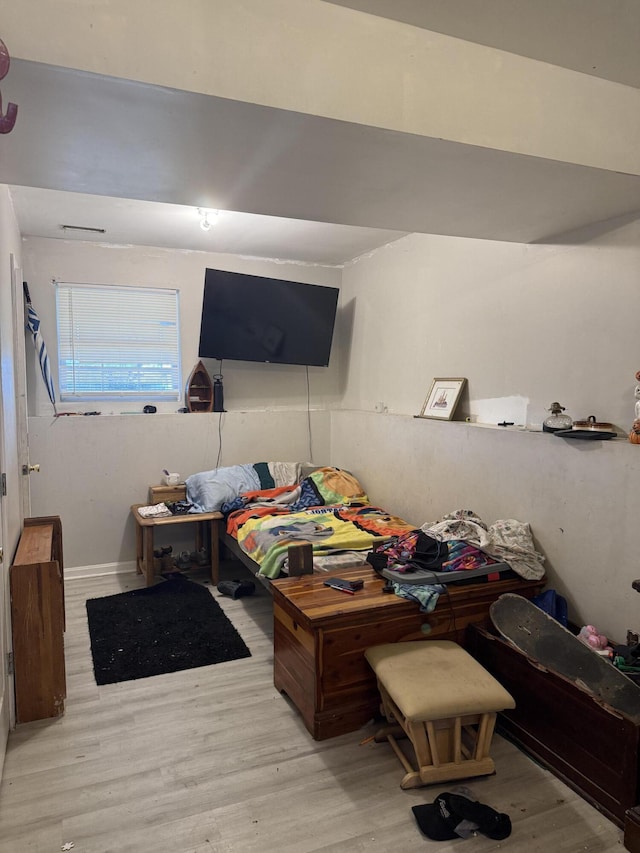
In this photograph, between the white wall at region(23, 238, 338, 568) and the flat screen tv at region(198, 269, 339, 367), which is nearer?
the white wall at region(23, 238, 338, 568)

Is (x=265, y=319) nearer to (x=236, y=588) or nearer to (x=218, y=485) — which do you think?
(x=218, y=485)

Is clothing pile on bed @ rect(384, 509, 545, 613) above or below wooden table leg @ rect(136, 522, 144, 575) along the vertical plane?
above

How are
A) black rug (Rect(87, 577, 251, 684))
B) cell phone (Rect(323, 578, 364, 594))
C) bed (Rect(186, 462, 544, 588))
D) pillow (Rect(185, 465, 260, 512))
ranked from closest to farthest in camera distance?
1. cell phone (Rect(323, 578, 364, 594))
2. bed (Rect(186, 462, 544, 588))
3. black rug (Rect(87, 577, 251, 684))
4. pillow (Rect(185, 465, 260, 512))

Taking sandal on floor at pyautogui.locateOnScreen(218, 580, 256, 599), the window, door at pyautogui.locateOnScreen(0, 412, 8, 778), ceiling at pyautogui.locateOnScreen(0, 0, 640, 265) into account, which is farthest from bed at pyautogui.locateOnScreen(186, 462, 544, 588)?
ceiling at pyautogui.locateOnScreen(0, 0, 640, 265)

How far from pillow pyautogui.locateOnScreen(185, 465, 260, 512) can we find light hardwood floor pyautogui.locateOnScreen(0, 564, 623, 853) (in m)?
1.65

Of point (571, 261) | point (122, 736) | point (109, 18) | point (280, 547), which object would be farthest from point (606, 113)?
point (122, 736)

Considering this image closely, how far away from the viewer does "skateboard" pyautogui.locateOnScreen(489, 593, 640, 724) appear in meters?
1.98

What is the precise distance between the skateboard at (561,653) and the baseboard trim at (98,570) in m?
2.93

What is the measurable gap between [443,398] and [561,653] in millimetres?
1773

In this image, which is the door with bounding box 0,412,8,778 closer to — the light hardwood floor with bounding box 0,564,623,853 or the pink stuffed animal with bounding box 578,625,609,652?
the light hardwood floor with bounding box 0,564,623,853

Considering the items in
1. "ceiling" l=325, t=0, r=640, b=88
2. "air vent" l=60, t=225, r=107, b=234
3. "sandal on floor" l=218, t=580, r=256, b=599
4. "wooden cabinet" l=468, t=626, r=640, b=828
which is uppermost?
"ceiling" l=325, t=0, r=640, b=88

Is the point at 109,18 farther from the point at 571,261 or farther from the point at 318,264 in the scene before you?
the point at 318,264

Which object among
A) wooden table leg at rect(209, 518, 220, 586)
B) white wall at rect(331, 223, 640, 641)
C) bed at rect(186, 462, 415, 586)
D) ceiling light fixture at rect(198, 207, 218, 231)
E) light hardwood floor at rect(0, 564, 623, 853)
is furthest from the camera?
wooden table leg at rect(209, 518, 220, 586)

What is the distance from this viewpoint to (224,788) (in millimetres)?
2006
